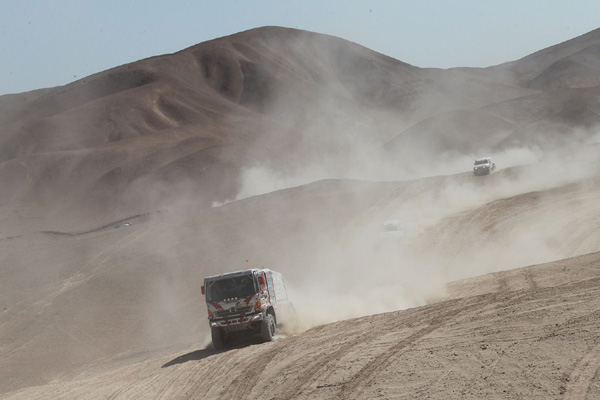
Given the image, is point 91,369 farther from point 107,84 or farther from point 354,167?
point 107,84

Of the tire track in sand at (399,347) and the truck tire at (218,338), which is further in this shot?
the truck tire at (218,338)

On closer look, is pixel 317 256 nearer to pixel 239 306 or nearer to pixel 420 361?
pixel 239 306

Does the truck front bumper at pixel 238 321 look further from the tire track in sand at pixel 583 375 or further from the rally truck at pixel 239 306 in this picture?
the tire track in sand at pixel 583 375

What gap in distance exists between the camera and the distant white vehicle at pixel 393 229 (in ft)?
129

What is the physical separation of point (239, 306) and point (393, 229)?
22256mm

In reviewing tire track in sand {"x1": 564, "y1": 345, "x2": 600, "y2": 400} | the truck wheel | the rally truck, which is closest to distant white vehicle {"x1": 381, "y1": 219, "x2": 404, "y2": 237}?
the rally truck

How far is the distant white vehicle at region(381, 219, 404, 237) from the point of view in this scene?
39438 millimetres

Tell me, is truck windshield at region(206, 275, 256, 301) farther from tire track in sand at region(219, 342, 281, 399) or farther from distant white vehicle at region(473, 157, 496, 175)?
distant white vehicle at region(473, 157, 496, 175)

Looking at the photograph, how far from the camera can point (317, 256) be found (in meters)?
40.9

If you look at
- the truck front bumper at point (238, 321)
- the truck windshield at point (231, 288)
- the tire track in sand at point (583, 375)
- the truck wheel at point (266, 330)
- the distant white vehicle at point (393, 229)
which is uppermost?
the distant white vehicle at point (393, 229)

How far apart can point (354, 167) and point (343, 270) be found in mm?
69342

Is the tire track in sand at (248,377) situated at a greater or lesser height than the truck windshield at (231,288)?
lesser

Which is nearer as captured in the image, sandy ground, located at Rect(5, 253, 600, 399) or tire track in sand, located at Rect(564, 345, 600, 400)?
tire track in sand, located at Rect(564, 345, 600, 400)

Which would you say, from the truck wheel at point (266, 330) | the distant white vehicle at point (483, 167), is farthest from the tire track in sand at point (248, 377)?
the distant white vehicle at point (483, 167)
